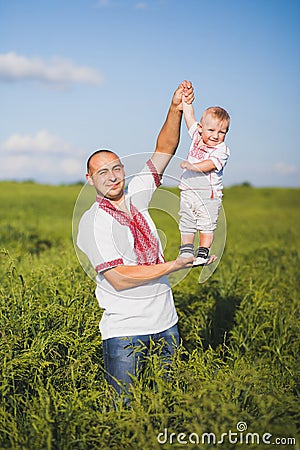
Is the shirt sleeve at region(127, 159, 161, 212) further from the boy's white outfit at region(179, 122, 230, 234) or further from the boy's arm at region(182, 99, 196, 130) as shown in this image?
the boy's arm at region(182, 99, 196, 130)

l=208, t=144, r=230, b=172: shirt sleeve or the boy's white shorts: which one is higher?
l=208, t=144, r=230, b=172: shirt sleeve

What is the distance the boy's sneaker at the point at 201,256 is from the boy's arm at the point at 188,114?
77cm

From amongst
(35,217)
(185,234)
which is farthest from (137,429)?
(35,217)

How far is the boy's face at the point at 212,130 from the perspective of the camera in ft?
11.5

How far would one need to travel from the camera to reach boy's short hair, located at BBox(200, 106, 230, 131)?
3479mm

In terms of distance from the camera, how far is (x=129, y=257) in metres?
3.66

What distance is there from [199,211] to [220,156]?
362 millimetres

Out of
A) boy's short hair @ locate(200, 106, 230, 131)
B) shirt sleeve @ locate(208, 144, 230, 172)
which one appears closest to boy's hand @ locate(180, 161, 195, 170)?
shirt sleeve @ locate(208, 144, 230, 172)

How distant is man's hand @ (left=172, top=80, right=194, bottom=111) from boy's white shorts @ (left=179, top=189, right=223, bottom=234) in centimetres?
59

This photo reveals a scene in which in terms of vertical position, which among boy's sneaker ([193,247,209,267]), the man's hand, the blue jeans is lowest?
the blue jeans

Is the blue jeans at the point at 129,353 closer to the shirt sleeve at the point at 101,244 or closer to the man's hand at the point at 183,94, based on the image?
the shirt sleeve at the point at 101,244

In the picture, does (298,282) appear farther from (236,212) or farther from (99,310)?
(236,212)

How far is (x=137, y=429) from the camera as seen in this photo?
3.24 m

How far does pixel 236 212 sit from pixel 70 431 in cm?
1966
